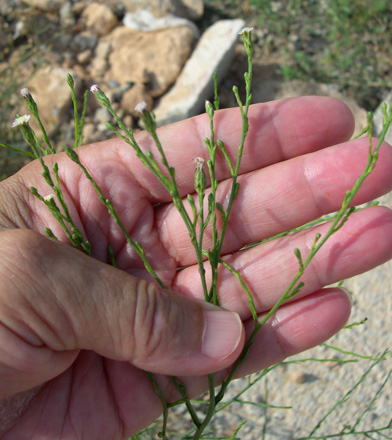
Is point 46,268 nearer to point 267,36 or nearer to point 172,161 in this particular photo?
point 172,161

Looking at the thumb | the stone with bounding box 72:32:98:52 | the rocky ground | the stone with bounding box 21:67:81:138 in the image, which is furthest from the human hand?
the stone with bounding box 72:32:98:52

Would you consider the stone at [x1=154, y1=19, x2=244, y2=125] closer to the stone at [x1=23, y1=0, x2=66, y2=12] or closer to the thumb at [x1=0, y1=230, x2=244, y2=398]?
the stone at [x1=23, y1=0, x2=66, y2=12]

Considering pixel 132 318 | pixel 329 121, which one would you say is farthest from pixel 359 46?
pixel 132 318

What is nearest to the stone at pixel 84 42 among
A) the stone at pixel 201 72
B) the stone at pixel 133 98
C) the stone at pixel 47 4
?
the stone at pixel 47 4

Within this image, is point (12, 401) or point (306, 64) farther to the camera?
point (306, 64)

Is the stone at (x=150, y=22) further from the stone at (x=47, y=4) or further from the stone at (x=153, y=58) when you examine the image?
the stone at (x=47, y=4)

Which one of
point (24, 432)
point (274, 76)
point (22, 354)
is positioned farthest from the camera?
point (274, 76)
